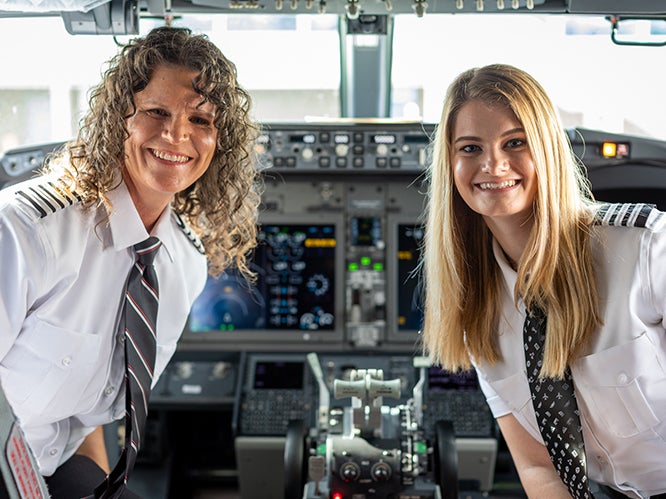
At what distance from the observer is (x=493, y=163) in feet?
5.52

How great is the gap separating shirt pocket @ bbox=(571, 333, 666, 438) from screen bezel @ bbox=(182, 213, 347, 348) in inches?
68.9

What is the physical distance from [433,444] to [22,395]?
4.51 ft

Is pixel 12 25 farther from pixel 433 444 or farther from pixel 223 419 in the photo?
pixel 433 444

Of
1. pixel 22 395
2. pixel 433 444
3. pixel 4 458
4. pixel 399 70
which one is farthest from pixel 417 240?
pixel 4 458

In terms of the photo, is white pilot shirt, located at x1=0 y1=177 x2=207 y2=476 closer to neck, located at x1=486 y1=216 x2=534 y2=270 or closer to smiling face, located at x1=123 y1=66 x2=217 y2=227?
smiling face, located at x1=123 y1=66 x2=217 y2=227

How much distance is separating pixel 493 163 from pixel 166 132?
70 centimetres

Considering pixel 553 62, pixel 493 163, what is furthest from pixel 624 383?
pixel 553 62

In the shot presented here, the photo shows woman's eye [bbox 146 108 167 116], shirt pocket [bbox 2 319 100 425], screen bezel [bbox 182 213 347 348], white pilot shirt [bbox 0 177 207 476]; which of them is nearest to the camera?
white pilot shirt [bbox 0 177 207 476]

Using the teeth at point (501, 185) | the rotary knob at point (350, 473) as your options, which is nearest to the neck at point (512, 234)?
the teeth at point (501, 185)

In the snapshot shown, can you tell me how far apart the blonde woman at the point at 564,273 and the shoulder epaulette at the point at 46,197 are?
2.67 feet

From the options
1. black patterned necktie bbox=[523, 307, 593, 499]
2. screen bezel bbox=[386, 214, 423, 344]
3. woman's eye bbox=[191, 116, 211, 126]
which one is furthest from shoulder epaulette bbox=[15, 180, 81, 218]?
screen bezel bbox=[386, 214, 423, 344]

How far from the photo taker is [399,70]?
3.67 m

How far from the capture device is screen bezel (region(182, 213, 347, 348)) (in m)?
3.41

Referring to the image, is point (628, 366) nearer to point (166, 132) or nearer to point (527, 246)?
point (527, 246)
